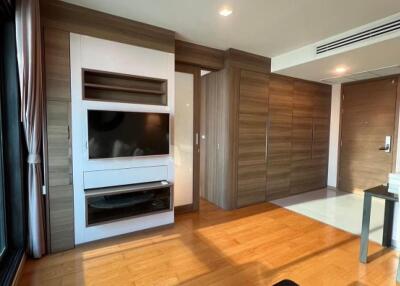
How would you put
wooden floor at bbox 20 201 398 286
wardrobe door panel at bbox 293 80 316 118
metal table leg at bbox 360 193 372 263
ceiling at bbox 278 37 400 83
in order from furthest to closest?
wardrobe door panel at bbox 293 80 316 118, ceiling at bbox 278 37 400 83, metal table leg at bbox 360 193 372 263, wooden floor at bbox 20 201 398 286

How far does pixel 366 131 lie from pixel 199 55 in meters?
3.62

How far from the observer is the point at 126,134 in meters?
2.56

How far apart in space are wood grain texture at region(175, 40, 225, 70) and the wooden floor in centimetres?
239

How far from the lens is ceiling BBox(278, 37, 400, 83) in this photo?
8.75 ft

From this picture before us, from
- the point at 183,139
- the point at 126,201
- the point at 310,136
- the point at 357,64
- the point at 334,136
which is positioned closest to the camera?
the point at 126,201

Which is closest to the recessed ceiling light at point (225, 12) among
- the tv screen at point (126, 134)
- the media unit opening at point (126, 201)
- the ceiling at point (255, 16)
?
the ceiling at point (255, 16)

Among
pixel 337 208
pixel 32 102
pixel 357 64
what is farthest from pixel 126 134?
pixel 337 208

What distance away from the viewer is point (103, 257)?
7.47 feet

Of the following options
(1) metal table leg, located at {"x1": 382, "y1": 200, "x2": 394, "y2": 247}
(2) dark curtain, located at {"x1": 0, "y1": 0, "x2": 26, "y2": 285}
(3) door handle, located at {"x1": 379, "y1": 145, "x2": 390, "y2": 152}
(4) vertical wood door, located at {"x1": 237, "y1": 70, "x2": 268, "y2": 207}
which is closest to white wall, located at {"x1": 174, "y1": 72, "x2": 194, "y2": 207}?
(4) vertical wood door, located at {"x1": 237, "y1": 70, "x2": 268, "y2": 207}

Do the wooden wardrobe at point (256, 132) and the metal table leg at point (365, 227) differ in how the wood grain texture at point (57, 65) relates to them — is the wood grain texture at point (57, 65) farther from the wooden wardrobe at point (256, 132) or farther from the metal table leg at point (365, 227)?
the metal table leg at point (365, 227)

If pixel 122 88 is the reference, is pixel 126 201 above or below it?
below

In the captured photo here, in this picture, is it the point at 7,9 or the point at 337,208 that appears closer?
the point at 7,9

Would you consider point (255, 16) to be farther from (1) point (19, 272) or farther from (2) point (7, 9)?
(1) point (19, 272)

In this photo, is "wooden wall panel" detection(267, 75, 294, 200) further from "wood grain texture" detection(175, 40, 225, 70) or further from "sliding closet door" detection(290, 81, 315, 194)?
"wood grain texture" detection(175, 40, 225, 70)
